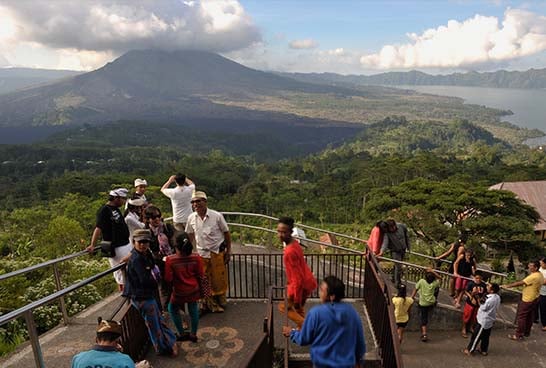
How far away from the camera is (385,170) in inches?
2297

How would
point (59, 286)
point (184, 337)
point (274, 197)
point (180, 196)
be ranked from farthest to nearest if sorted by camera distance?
point (274, 197)
point (180, 196)
point (59, 286)
point (184, 337)

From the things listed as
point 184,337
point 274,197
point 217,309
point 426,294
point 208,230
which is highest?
point 208,230

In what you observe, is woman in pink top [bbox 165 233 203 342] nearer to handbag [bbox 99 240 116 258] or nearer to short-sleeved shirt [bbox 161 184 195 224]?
handbag [bbox 99 240 116 258]

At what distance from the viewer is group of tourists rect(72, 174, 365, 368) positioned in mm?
2877

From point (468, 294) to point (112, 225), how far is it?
6.31m

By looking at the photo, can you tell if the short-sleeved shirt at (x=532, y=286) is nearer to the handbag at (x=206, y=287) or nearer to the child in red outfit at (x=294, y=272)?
the child in red outfit at (x=294, y=272)

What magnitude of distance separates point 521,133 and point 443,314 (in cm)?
21397

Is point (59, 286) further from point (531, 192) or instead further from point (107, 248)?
point (531, 192)

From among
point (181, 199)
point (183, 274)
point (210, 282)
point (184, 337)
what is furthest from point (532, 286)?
point (181, 199)

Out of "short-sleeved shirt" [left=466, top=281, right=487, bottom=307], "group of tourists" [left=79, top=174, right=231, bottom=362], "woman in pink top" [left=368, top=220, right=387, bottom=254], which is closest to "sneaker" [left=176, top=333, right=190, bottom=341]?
"group of tourists" [left=79, top=174, right=231, bottom=362]

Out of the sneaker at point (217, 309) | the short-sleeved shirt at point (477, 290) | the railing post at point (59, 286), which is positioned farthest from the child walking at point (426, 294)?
the railing post at point (59, 286)

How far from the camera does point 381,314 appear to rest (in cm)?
443

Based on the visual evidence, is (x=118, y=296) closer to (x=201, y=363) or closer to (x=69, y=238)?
(x=201, y=363)

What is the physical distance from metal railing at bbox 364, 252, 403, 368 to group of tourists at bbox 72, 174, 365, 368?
0.74 m
